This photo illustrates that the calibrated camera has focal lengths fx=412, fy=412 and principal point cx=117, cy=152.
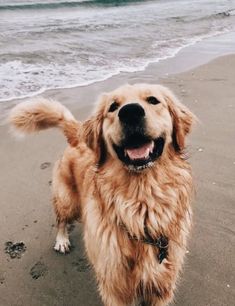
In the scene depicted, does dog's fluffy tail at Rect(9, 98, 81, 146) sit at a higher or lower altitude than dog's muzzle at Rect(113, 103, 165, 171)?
lower

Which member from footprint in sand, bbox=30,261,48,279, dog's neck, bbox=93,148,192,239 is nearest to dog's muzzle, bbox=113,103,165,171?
dog's neck, bbox=93,148,192,239

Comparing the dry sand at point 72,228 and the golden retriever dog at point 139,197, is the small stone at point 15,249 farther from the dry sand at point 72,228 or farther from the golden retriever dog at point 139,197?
the golden retriever dog at point 139,197

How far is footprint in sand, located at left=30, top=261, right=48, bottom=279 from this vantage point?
3.21 meters

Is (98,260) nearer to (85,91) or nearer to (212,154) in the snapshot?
(212,154)

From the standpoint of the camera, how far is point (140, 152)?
2.48 meters

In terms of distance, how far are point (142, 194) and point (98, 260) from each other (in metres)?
0.54

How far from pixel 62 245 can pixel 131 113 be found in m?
1.56

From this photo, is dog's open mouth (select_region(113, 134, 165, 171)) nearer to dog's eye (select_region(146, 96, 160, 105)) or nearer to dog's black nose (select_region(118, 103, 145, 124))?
dog's black nose (select_region(118, 103, 145, 124))

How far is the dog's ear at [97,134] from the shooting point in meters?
2.78

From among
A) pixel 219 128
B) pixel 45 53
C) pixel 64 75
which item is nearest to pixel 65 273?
pixel 219 128

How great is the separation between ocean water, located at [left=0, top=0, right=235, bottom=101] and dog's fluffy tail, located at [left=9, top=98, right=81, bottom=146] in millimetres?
3397

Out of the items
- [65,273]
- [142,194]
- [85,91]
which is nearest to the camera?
[142,194]

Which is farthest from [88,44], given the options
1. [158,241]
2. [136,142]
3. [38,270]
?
[158,241]

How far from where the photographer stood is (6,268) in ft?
10.7
